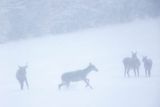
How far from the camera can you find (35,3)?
1.38 m

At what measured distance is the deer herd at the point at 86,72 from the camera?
1346 mm

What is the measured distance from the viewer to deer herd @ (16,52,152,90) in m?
1.35

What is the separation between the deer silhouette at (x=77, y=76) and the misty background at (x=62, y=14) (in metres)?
0.19

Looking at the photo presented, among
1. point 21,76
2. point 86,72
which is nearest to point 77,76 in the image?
point 86,72

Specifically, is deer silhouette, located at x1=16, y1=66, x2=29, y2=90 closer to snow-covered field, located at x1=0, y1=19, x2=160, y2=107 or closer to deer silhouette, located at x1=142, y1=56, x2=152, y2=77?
snow-covered field, located at x1=0, y1=19, x2=160, y2=107

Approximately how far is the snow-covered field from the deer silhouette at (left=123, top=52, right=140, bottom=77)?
0.02 m

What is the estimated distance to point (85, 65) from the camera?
54.1 inches

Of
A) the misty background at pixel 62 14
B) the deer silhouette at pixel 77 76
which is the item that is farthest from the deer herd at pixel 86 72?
the misty background at pixel 62 14

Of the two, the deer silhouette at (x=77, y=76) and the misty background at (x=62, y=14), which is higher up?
the misty background at (x=62, y=14)

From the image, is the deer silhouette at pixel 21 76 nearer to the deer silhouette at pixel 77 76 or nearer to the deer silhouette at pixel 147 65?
the deer silhouette at pixel 77 76

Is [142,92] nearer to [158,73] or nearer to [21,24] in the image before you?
[158,73]

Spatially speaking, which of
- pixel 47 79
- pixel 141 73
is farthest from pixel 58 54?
pixel 141 73

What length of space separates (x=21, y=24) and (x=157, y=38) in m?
0.61

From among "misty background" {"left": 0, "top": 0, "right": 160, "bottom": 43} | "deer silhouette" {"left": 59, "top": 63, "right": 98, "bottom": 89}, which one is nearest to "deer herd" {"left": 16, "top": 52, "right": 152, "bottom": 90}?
"deer silhouette" {"left": 59, "top": 63, "right": 98, "bottom": 89}
